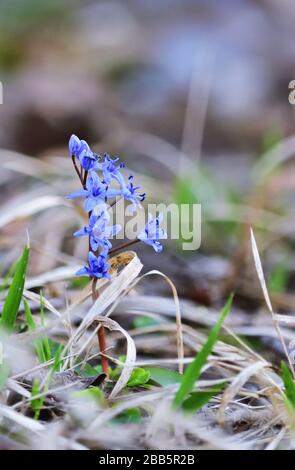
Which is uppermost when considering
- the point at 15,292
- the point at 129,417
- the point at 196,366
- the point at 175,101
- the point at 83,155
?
the point at 175,101

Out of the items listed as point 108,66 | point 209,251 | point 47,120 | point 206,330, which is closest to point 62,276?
point 206,330

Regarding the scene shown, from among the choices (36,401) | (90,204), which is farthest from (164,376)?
(90,204)

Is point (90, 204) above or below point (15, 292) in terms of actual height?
above

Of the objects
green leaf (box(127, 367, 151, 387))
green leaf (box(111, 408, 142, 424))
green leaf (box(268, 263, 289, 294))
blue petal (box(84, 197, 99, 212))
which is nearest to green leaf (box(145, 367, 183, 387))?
green leaf (box(127, 367, 151, 387))

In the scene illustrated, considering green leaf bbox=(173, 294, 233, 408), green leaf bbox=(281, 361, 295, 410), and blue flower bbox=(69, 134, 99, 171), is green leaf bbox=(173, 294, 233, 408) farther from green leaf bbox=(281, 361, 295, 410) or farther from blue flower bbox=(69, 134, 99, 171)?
blue flower bbox=(69, 134, 99, 171)

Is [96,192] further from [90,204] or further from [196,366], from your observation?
[196,366]

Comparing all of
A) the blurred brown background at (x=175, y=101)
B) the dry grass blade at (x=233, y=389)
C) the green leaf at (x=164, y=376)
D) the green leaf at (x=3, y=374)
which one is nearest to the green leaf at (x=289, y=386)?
the dry grass blade at (x=233, y=389)
